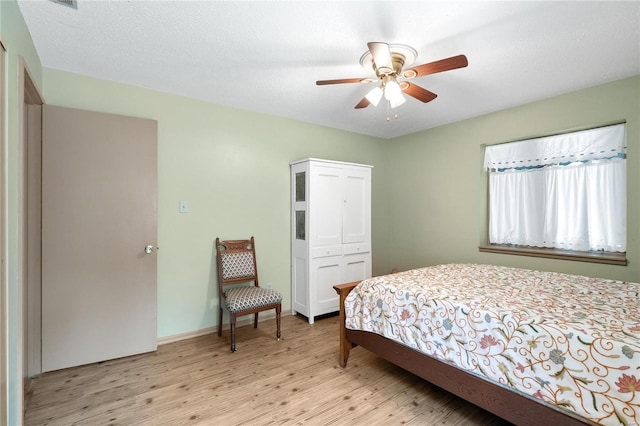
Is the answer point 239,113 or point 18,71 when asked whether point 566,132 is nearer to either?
point 239,113

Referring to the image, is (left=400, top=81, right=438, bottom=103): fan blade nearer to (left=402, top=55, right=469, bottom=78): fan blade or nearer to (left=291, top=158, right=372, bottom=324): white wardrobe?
(left=402, top=55, right=469, bottom=78): fan blade

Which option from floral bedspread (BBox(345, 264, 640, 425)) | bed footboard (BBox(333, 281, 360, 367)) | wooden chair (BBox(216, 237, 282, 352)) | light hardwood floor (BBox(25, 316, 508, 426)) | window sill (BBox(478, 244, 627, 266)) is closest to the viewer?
floral bedspread (BBox(345, 264, 640, 425))

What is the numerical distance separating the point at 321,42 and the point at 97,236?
234 centimetres

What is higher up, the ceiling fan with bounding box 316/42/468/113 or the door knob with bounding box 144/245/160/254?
the ceiling fan with bounding box 316/42/468/113

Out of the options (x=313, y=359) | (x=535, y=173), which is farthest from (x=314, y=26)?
Answer: (x=535, y=173)

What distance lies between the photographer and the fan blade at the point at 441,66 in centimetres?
168

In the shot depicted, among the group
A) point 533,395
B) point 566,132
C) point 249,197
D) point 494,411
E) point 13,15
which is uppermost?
point 13,15

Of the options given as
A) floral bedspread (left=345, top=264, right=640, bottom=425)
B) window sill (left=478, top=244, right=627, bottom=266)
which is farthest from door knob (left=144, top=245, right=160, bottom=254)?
window sill (left=478, top=244, right=627, bottom=266)

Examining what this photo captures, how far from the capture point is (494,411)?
1569 mm

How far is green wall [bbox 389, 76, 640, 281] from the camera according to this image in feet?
8.15

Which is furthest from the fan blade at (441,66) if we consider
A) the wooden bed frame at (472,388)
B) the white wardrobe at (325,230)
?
the wooden bed frame at (472,388)

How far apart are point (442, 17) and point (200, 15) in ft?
4.74

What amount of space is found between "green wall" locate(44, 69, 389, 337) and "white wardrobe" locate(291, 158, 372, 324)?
0.19 m

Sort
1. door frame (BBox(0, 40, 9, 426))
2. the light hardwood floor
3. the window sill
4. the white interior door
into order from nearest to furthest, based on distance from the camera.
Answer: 1. door frame (BBox(0, 40, 9, 426))
2. the light hardwood floor
3. the white interior door
4. the window sill
